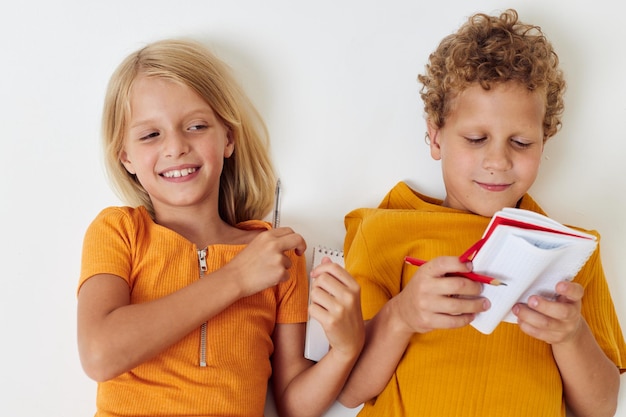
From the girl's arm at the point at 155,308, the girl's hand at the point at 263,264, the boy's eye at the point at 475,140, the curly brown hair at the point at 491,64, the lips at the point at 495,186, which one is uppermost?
the curly brown hair at the point at 491,64

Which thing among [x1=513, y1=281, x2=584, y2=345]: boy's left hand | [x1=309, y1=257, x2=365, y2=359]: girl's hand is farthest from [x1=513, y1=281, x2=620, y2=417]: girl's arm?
[x1=309, y1=257, x2=365, y2=359]: girl's hand

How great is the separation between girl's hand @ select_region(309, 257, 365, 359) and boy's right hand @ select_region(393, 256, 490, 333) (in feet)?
0.30

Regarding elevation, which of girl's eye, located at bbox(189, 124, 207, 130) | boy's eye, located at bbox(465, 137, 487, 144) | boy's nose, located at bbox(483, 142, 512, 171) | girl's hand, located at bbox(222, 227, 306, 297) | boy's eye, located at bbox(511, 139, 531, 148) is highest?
girl's eye, located at bbox(189, 124, 207, 130)

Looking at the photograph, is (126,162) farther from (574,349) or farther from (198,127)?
(574,349)

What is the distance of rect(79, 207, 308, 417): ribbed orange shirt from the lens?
128 centimetres

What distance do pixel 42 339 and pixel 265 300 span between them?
485 millimetres

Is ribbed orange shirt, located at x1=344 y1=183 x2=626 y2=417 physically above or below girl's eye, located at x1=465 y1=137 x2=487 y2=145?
below

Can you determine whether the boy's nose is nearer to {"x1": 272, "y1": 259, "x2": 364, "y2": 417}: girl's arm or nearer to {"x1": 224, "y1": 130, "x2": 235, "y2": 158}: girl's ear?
{"x1": 272, "y1": 259, "x2": 364, "y2": 417}: girl's arm

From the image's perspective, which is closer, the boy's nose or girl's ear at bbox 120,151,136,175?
the boy's nose

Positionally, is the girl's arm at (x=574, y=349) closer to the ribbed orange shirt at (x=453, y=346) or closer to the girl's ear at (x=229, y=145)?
the ribbed orange shirt at (x=453, y=346)

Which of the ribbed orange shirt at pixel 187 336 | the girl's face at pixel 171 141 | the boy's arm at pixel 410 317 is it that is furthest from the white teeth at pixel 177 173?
the boy's arm at pixel 410 317

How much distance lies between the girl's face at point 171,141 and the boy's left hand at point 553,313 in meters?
0.68

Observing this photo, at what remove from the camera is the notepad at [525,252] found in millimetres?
992

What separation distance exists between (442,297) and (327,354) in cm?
32
